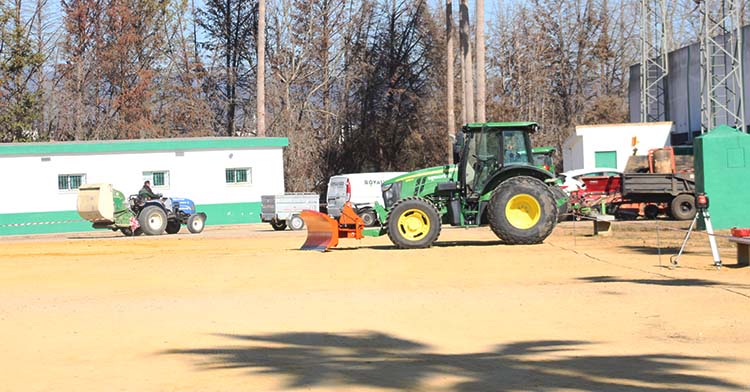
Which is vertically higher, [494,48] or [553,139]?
[494,48]

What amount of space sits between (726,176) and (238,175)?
68.1ft

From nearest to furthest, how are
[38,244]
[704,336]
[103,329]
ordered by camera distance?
Answer: [704,336], [103,329], [38,244]

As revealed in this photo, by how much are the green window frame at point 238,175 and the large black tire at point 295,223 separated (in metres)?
7.18

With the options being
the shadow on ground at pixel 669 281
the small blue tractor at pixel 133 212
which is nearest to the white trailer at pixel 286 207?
the small blue tractor at pixel 133 212

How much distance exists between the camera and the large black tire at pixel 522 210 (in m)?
21.5

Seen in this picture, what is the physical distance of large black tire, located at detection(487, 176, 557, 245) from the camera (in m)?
21.5

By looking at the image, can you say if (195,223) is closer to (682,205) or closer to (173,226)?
(173,226)

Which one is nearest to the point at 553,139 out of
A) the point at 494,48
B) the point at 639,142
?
the point at 494,48

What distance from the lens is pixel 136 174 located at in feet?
132

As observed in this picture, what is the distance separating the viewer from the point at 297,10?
57.2 m

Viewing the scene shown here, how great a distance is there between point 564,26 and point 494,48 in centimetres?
459

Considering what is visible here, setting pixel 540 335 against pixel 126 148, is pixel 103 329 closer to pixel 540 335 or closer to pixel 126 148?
pixel 540 335

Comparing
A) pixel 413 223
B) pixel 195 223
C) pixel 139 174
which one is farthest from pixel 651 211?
pixel 139 174

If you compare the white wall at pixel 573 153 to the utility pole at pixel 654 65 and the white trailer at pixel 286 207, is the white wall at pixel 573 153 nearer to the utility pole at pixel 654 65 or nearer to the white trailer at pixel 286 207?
the utility pole at pixel 654 65
